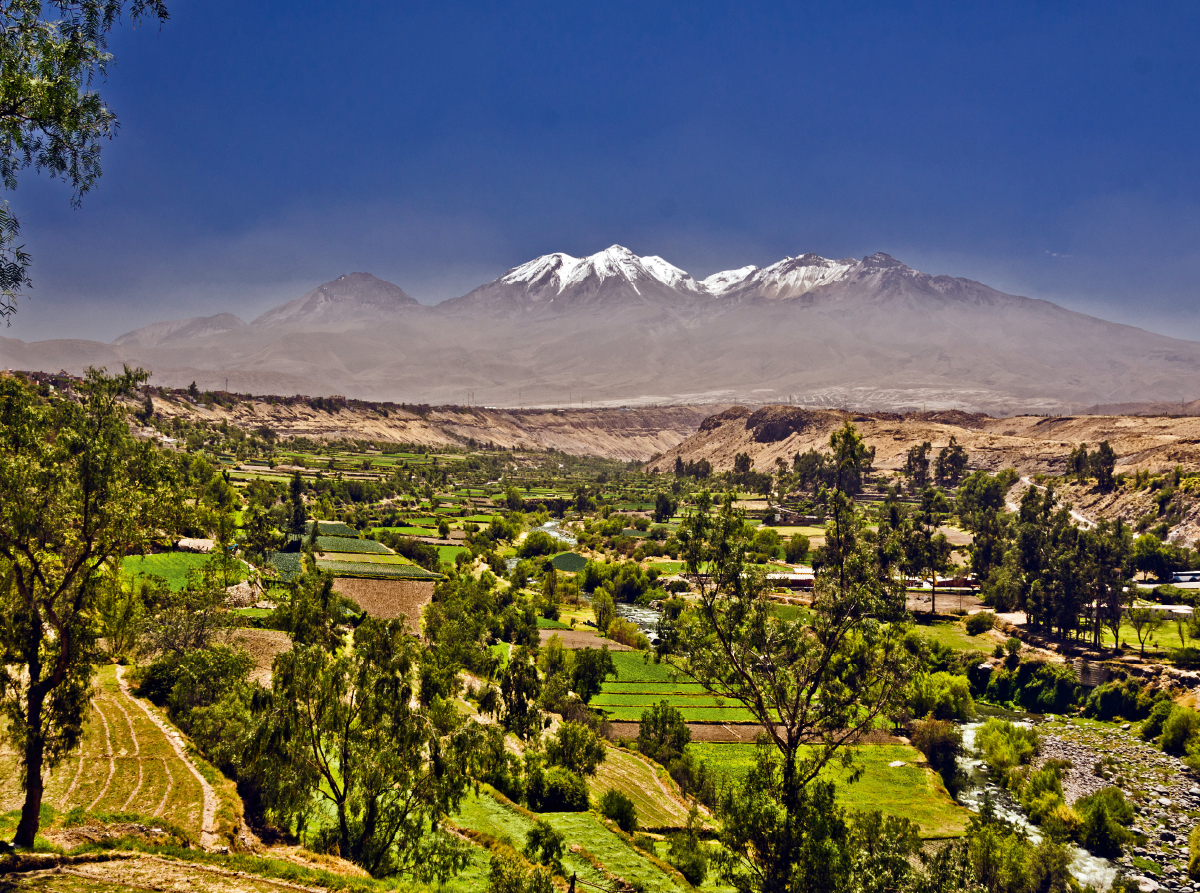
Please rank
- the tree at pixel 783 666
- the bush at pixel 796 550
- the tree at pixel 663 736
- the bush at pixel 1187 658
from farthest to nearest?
1. the bush at pixel 796 550
2. the bush at pixel 1187 658
3. the tree at pixel 663 736
4. the tree at pixel 783 666

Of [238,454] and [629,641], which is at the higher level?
[238,454]

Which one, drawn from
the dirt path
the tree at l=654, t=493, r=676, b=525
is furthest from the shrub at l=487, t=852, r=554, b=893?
the tree at l=654, t=493, r=676, b=525

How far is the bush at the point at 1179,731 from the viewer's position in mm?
42938

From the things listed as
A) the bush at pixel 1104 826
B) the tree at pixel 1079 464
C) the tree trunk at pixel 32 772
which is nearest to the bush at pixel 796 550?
the tree at pixel 1079 464

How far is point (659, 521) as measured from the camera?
398ft

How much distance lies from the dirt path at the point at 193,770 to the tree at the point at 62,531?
5.73 m

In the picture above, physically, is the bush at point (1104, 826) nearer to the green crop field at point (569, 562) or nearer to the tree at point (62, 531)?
the tree at point (62, 531)

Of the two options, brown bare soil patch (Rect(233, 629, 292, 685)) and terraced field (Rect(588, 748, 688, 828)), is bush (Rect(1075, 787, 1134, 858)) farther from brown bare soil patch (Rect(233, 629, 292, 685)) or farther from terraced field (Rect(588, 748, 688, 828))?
brown bare soil patch (Rect(233, 629, 292, 685))

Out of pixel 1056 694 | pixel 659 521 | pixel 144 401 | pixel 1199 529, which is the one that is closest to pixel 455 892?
pixel 1056 694

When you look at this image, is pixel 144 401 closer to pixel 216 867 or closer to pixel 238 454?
pixel 238 454

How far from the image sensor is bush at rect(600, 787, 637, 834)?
31.1 meters

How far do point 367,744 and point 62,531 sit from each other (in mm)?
8809

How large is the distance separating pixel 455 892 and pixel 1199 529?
91339 mm

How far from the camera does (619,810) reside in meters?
31.4
